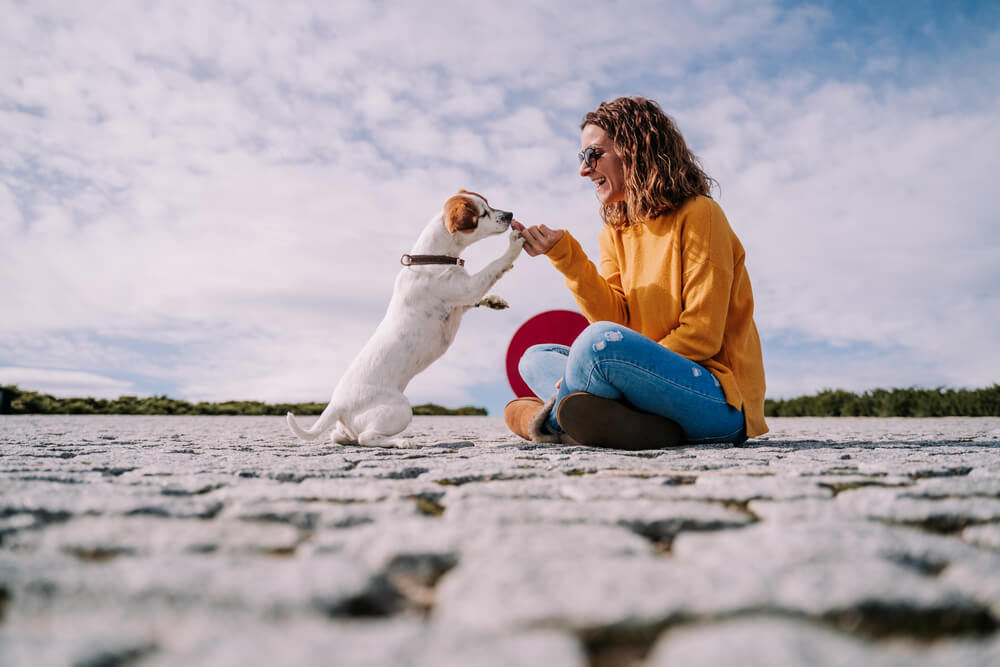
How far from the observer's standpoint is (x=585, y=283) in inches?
166

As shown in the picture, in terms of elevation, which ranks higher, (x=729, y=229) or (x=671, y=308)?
(x=729, y=229)

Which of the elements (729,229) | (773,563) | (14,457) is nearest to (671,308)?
(729,229)

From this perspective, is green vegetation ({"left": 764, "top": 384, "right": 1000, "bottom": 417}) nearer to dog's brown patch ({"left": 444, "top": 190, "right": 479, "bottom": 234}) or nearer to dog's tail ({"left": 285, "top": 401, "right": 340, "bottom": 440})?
dog's brown patch ({"left": 444, "top": 190, "right": 479, "bottom": 234})

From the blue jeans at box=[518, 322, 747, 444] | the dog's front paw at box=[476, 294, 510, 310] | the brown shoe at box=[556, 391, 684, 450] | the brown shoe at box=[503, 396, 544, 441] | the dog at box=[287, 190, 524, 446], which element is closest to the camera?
the blue jeans at box=[518, 322, 747, 444]

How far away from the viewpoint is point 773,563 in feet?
3.46

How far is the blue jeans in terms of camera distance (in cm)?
339

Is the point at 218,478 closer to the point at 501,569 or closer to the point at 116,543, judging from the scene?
the point at 116,543

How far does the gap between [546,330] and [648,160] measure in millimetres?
1842

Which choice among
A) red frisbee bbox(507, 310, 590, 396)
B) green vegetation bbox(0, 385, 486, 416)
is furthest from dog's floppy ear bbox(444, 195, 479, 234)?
green vegetation bbox(0, 385, 486, 416)

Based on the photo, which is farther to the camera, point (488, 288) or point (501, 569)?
point (488, 288)

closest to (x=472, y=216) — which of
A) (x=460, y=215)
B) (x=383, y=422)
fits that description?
(x=460, y=215)

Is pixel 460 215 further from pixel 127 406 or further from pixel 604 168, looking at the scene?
pixel 127 406

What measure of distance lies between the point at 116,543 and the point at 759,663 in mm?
1140

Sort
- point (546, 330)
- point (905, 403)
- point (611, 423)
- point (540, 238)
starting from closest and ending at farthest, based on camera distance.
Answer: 1. point (611, 423)
2. point (540, 238)
3. point (546, 330)
4. point (905, 403)
